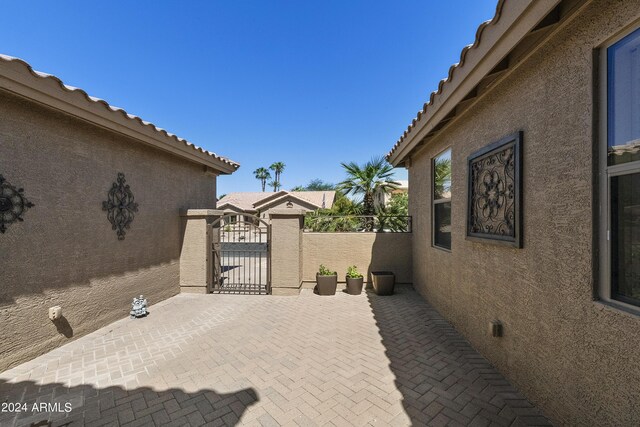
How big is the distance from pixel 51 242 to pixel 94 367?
83.7 inches

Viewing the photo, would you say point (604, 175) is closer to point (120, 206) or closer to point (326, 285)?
point (326, 285)

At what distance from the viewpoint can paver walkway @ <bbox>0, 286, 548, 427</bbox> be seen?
9.52 feet

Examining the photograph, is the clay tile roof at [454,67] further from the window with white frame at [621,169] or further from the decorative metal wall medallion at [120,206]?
the decorative metal wall medallion at [120,206]

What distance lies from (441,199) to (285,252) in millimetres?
4330

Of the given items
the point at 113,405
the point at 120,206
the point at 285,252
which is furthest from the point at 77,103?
the point at 285,252

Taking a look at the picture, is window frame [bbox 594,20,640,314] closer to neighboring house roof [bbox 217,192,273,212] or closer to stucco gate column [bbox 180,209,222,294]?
stucco gate column [bbox 180,209,222,294]

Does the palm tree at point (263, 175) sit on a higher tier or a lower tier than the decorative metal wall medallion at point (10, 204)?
higher

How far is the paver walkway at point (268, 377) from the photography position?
290 centimetres

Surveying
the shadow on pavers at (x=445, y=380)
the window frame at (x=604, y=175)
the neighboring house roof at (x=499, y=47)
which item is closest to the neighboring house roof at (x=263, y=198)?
the shadow on pavers at (x=445, y=380)

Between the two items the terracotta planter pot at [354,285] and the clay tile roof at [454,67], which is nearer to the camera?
the clay tile roof at [454,67]

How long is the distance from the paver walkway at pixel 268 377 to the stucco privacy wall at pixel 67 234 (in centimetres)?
49

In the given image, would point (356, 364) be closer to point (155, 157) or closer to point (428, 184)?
point (428, 184)

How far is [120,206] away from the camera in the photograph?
5.75 m

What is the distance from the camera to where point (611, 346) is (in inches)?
82.7
